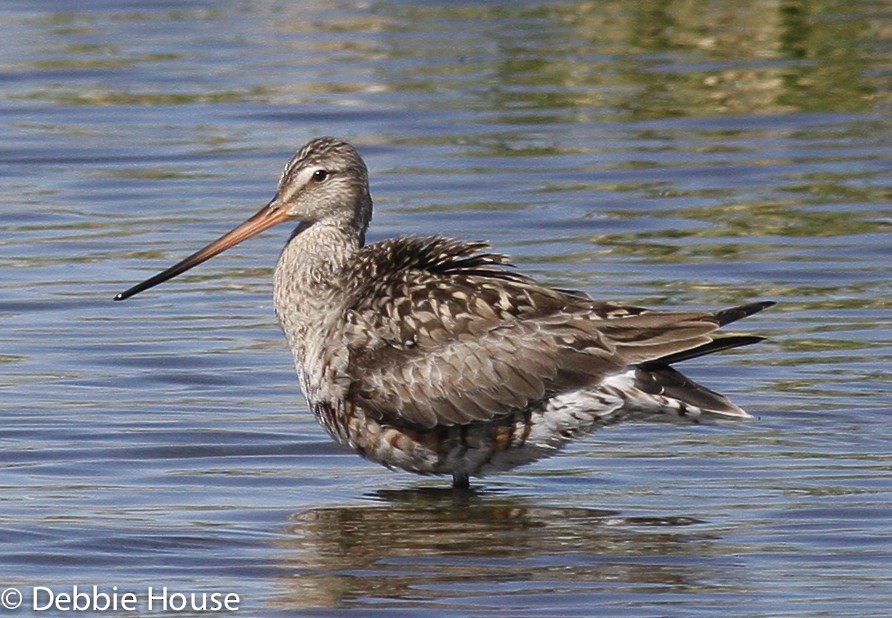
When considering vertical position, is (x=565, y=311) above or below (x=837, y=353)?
above

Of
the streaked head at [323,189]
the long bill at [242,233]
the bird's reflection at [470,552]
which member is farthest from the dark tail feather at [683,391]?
the long bill at [242,233]

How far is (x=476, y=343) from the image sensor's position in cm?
900

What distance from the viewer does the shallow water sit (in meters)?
8.09

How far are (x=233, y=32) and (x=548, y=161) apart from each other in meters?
5.48

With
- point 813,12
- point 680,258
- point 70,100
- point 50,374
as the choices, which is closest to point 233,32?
point 70,100

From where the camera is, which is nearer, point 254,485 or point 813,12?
point 254,485

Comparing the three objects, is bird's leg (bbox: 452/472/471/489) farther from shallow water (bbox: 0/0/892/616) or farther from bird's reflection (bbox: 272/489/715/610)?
bird's reflection (bbox: 272/489/715/610)

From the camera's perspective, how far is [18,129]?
16.7 m

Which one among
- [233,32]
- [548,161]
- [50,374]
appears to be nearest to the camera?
[50,374]

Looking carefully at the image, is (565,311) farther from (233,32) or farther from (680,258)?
(233,32)

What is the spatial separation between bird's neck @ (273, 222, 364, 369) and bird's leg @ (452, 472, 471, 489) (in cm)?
83

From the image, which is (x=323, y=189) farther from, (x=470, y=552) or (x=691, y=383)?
(x=470, y=552)

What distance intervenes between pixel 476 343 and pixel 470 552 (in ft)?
3.44

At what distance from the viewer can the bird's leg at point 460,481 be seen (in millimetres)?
9352
